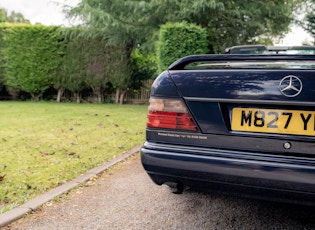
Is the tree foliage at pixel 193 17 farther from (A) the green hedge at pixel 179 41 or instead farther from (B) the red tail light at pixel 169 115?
(B) the red tail light at pixel 169 115

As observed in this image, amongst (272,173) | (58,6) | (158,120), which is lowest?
(272,173)

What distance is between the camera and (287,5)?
1173 cm

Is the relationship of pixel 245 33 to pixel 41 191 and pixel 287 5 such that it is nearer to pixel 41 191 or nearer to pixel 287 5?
pixel 287 5

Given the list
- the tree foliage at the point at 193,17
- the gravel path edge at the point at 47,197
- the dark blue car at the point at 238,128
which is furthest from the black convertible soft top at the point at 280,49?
the tree foliage at the point at 193,17

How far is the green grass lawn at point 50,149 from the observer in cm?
324

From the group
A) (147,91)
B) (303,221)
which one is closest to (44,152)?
(303,221)

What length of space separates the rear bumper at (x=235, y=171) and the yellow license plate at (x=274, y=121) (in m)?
0.16

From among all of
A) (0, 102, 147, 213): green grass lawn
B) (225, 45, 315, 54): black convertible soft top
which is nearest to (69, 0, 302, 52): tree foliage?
(0, 102, 147, 213): green grass lawn

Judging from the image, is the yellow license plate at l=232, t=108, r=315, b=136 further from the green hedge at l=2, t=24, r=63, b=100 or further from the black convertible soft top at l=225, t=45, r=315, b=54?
the green hedge at l=2, t=24, r=63, b=100

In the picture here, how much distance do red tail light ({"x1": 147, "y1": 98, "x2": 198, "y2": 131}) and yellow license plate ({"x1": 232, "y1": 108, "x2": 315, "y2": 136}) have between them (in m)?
0.30

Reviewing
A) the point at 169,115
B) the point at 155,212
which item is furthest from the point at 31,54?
the point at 169,115

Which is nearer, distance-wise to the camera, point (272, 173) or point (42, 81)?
point (272, 173)

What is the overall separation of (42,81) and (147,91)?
4747 millimetres

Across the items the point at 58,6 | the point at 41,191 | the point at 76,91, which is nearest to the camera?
the point at 41,191
